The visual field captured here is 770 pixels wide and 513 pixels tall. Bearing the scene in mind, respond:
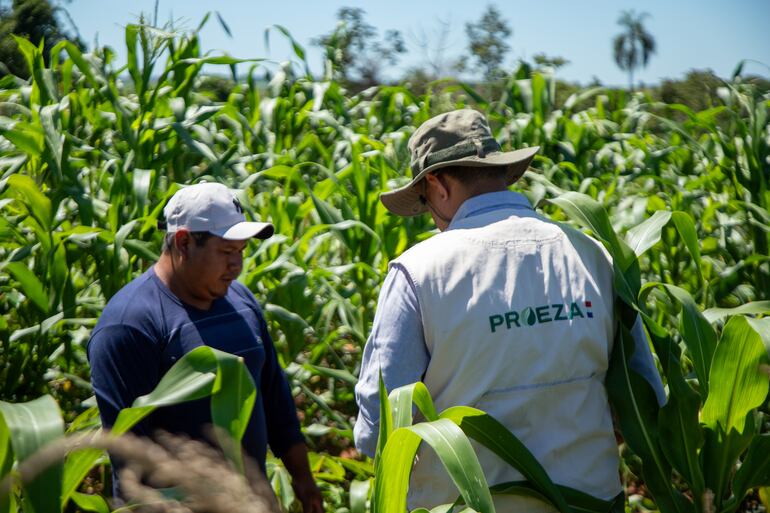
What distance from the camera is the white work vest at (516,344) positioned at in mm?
1775

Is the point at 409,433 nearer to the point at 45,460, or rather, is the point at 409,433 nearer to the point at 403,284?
the point at 403,284

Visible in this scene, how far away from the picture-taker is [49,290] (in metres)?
3.15

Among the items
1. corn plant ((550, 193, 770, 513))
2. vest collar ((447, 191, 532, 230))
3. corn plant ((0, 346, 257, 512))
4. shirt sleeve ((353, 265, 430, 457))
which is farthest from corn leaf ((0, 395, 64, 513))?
corn plant ((550, 193, 770, 513))

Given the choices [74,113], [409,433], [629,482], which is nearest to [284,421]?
[409,433]

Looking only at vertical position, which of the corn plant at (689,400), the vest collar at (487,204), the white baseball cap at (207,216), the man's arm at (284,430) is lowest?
the man's arm at (284,430)

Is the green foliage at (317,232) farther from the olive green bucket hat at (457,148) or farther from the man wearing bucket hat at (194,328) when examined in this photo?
the man wearing bucket hat at (194,328)

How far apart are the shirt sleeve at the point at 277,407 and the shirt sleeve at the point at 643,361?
932 millimetres

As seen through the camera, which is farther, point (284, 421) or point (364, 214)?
point (364, 214)

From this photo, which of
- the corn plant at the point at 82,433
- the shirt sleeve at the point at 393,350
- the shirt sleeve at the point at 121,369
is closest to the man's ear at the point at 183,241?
the shirt sleeve at the point at 121,369

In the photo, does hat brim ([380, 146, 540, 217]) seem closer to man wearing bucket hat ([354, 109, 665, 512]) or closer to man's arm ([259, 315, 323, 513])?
man wearing bucket hat ([354, 109, 665, 512])

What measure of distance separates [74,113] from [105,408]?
7.80 ft

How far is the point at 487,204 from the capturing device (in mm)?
1912

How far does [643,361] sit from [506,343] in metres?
0.36

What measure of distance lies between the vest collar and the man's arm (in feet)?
2.29
